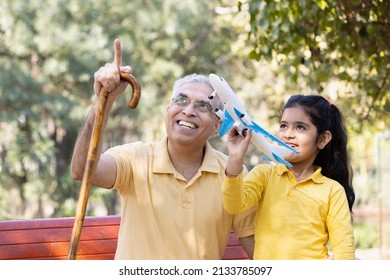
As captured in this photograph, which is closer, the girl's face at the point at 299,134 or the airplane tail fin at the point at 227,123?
the airplane tail fin at the point at 227,123

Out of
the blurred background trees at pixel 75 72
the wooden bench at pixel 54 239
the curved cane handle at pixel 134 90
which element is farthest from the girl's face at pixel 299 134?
the blurred background trees at pixel 75 72

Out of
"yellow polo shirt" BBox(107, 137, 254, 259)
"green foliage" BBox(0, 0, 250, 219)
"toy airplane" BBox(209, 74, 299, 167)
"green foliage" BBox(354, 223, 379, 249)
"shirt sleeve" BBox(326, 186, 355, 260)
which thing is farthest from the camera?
"green foliage" BBox(0, 0, 250, 219)

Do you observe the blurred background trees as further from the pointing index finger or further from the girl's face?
the pointing index finger

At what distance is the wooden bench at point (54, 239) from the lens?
4.33 m

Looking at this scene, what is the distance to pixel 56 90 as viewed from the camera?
16578 mm

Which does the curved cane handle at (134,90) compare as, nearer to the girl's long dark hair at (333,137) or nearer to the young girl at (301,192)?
the young girl at (301,192)

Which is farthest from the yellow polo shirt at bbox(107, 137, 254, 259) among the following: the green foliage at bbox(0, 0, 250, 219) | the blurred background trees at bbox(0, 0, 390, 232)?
the green foliage at bbox(0, 0, 250, 219)

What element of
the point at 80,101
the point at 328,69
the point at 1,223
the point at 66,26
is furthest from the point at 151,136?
the point at 1,223

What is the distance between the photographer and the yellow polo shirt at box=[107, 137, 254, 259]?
349 cm

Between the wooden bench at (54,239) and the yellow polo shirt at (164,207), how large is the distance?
2.97ft

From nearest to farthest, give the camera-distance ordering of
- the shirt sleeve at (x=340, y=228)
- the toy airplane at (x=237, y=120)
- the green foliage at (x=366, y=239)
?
the toy airplane at (x=237, y=120), the shirt sleeve at (x=340, y=228), the green foliage at (x=366, y=239)

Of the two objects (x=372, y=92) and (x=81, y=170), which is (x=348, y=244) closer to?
(x=81, y=170)

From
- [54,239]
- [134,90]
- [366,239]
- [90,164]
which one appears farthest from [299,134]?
[366,239]
